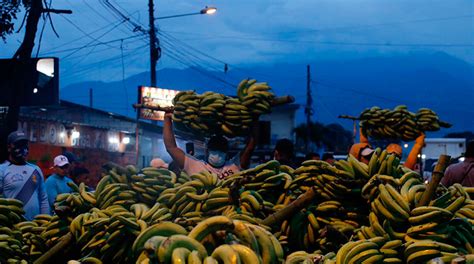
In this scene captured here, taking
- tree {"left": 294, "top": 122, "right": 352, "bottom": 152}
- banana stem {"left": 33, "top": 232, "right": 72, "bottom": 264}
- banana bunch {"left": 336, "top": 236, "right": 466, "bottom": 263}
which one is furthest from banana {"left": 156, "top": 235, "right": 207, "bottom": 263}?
tree {"left": 294, "top": 122, "right": 352, "bottom": 152}

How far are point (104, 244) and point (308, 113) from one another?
166ft

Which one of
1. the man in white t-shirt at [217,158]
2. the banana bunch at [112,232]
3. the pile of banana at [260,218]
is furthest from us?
the man in white t-shirt at [217,158]

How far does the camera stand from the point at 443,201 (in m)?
2.32

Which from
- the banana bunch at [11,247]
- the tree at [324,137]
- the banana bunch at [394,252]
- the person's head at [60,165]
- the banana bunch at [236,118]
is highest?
the tree at [324,137]

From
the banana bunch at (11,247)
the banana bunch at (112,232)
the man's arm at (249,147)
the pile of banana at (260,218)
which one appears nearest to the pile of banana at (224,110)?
the man's arm at (249,147)

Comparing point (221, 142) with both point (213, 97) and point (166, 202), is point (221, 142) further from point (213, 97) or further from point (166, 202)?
point (166, 202)

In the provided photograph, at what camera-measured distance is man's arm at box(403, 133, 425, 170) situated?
608 cm

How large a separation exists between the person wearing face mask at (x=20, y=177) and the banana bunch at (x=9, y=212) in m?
2.83

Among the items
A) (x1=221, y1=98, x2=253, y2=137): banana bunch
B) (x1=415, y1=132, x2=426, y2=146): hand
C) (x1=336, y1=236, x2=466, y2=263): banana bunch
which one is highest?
(x1=221, y1=98, x2=253, y2=137): banana bunch

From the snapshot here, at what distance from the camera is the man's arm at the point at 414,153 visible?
6082 millimetres

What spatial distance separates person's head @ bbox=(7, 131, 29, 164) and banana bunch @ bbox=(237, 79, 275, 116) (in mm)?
2442

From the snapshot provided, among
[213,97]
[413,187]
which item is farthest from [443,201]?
[213,97]

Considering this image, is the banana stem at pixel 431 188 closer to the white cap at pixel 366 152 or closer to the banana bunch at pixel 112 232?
the banana bunch at pixel 112 232

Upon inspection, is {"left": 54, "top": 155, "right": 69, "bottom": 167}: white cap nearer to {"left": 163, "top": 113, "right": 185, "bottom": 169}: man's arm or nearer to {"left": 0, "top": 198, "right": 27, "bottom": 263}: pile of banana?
{"left": 163, "top": 113, "right": 185, "bottom": 169}: man's arm
